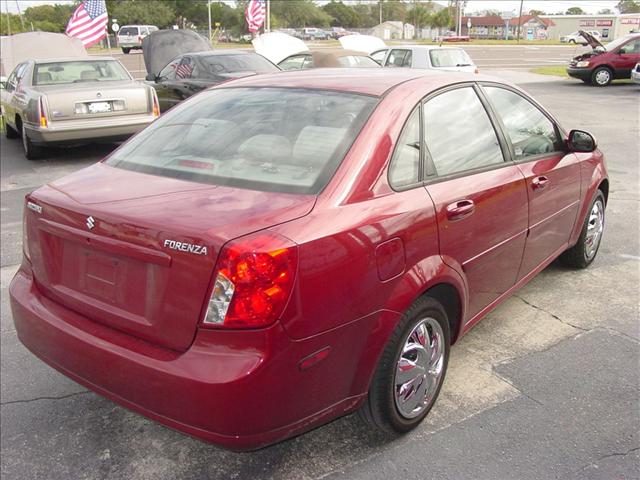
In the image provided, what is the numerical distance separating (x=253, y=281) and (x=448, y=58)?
15.5 metres

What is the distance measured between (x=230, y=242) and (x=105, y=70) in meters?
9.35

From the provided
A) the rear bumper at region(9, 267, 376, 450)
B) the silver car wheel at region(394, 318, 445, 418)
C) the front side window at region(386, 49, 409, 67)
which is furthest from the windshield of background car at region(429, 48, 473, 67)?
the rear bumper at region(9, 267, 376, 450)

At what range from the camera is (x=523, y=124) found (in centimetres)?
→ 373

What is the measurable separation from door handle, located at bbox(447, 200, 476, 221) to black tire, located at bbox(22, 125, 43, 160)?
27.9ft

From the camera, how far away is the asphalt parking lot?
264 centimetres

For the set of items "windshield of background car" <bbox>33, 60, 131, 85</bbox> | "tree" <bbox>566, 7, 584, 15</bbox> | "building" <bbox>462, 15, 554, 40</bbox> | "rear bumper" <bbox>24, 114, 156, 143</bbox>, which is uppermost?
"tree" <bbox>566, 7, 584, 15</bbox>

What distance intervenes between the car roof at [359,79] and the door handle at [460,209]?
1.94 feet

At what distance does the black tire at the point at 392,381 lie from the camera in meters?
2.53

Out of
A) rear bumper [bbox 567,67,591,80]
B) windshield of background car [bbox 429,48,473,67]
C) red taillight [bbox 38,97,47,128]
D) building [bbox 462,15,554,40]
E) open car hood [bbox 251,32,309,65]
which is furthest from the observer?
building [bbox 462,15,554,40]

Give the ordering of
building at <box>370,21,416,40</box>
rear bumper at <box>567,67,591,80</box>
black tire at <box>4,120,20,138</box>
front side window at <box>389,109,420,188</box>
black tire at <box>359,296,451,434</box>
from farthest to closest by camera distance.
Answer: building at <box>370,21,416,40</box> → rear bumper at <box>567,67,591,80</box> → black tire at <box>4,120,20,138</box> → front side window at <box>389,109,420,188</box> → black tire at <box>359,296,451,434</box>

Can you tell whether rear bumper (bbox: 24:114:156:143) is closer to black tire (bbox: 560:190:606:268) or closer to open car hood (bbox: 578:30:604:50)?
black tire (bbox: 560:190:606:268)

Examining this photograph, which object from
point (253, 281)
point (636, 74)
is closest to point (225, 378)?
point (253, 281)

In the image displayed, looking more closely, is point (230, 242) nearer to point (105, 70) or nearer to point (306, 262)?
point (306, 262)

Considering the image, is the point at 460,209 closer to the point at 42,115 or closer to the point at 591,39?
the point at 42,115
